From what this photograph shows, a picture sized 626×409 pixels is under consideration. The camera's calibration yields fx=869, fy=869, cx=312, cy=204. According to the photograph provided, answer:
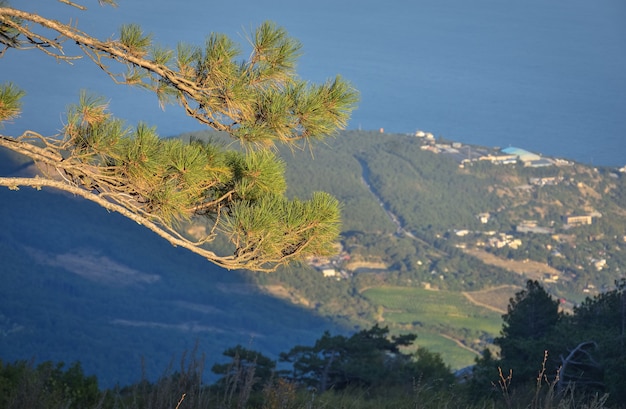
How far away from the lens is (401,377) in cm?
930

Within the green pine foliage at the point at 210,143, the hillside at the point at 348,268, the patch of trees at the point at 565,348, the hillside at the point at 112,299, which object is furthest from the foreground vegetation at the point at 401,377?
the hillside at the point at 348,268

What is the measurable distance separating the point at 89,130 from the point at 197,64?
51 centimetres

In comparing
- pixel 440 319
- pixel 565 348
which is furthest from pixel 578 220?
pixel 565 348

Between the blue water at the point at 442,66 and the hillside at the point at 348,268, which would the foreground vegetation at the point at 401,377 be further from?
the blue water at the point at 442,66

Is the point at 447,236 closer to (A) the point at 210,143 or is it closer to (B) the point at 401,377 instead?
(B) the point at 401,377

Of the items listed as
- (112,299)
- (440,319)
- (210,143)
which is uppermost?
(440,319)

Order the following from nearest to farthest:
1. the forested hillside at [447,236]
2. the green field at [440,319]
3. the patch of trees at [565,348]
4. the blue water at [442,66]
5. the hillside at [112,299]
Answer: the patch of trees at [565,348] → the hillside at [112,299] → the green field at [440,319] → the forested hillside at [447,236] → the blue water at [442,66]

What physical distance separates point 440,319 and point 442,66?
41700mm

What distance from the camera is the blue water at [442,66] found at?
38188 mm

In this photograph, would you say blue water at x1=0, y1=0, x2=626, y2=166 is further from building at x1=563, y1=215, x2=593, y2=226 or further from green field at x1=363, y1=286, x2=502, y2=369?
building at x1=563, y1=215, x2=593, y2=226

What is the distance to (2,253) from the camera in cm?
2388

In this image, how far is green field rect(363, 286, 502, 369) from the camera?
75.3ft

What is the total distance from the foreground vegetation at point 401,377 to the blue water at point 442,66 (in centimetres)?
1506

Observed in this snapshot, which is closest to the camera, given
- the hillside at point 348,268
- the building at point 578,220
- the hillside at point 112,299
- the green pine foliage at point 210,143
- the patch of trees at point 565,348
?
the green pine foliage at point 210,143
